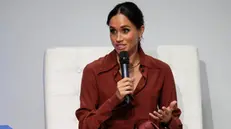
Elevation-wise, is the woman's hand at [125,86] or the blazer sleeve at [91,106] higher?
the woman's hand at [125,86]

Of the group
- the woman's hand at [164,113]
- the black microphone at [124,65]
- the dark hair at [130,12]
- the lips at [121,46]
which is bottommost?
the woman's hand at [164,113]

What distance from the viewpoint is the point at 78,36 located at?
1.86m

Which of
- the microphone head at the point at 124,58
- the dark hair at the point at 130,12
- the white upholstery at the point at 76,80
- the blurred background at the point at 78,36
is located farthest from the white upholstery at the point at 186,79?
the microphone head at the point at 124,58

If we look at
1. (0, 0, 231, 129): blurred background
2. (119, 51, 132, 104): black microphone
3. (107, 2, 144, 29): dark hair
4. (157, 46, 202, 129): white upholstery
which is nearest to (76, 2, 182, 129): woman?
(107, 2, 144, 29): dark hair

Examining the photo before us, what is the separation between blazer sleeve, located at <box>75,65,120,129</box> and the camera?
1.30 m

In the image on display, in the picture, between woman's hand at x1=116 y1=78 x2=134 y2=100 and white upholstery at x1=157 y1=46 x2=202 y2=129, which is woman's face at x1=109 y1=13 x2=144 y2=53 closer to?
woman's hand at x1=116 y1=78 x2=134 y2=100

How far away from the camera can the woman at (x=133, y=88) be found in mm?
1330

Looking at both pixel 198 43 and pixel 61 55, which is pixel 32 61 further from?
pixel 198 43

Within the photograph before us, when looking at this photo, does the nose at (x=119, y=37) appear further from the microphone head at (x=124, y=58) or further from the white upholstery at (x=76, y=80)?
the white upholstery at (x=76, y=80)

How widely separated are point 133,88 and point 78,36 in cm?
61

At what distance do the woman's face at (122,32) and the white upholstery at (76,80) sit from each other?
33 cm

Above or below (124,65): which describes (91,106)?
below

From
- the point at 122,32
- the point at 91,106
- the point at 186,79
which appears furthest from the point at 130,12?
the point at 186,79

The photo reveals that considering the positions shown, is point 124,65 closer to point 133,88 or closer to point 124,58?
point 124,58
